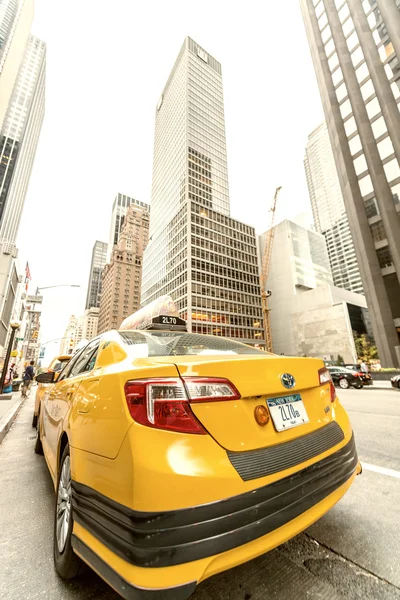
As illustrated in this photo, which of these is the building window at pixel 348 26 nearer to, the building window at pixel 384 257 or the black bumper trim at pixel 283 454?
the building window at pixel 384 257

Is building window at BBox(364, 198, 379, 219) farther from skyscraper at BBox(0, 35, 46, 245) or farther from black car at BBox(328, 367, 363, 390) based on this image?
skyscraper at BBox(0, 35, 46, 245)

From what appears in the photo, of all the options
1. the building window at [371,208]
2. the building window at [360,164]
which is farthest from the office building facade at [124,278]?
the building window at [360,164]

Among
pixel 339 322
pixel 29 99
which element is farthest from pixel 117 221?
pixel 339 322

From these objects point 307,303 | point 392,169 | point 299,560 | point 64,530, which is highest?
point 392,169

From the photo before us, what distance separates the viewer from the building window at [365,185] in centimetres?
3385

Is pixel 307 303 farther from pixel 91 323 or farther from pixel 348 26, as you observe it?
pixel 91 323

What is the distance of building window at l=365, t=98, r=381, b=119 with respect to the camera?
34.1m

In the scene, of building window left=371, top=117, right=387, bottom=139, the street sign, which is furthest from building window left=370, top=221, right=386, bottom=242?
the street sign

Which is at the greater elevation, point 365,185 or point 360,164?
point 360,164

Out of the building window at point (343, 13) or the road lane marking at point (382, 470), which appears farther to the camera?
the building window at point (343, 13)

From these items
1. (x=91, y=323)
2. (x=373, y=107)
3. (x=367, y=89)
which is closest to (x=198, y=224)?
(x=367, y=89)

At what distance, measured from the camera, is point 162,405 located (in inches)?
48.5

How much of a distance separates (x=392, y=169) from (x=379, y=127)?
6500 millimetres

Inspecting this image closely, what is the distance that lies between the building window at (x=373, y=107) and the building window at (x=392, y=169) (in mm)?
7827
